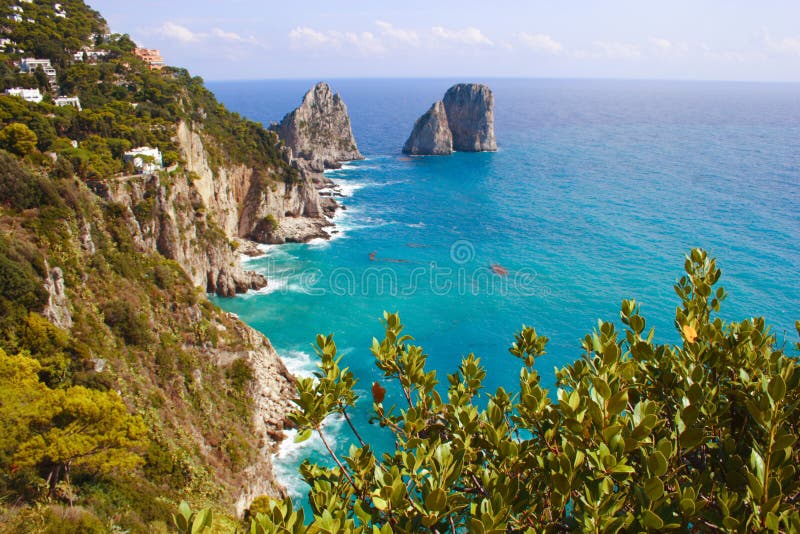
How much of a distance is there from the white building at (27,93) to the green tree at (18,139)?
12.1 m

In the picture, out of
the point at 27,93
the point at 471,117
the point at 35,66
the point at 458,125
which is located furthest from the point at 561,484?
the point at 458,125

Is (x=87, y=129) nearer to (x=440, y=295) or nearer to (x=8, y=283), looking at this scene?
(x=8, y=283)

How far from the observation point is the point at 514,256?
54094mm

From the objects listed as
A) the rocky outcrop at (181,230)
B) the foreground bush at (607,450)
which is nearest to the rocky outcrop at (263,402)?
the rocky outcrop at (181,230)

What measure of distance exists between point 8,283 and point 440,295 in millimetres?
33826

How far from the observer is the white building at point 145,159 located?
3828 cm

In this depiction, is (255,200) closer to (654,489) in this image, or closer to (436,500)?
(436,500)

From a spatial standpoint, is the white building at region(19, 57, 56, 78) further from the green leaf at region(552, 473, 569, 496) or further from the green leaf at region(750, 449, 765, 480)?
the green leaf at region(750, 449, 765, 480)

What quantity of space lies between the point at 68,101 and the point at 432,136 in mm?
77168

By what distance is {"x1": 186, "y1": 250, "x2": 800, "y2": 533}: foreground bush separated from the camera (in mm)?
4121

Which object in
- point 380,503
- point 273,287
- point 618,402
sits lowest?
point 273,287

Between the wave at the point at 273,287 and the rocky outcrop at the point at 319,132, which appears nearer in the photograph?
the wave at the point at 273,287

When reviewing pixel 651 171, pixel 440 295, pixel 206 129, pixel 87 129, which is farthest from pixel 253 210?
pixel 651 171

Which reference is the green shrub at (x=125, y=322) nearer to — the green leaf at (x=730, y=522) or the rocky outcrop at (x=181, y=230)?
the rocky outcrop at (x=181, y=230)
